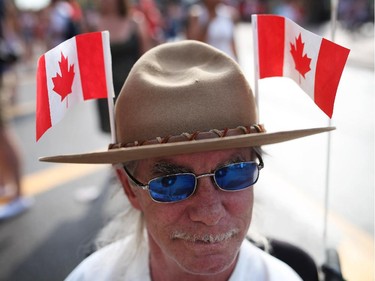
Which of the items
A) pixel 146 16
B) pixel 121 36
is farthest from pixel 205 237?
pixel 146 16

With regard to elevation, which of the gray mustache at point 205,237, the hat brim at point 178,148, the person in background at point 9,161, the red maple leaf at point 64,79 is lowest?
the person in background at point 9,161

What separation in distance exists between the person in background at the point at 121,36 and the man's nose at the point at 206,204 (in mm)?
→ 2456

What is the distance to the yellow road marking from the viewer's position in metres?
4.59

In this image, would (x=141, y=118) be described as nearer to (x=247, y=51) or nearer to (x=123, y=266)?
(x=123, y=266)

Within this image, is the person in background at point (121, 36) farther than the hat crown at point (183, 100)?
Yes

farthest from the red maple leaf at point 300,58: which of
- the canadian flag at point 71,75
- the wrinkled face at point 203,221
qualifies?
the canadian flag at point 71,75

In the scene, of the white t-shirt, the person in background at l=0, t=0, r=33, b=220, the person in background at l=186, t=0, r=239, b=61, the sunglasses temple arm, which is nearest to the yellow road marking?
the person in background at l=0, t=0, r=33, b=220

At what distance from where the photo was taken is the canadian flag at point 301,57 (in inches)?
48.6

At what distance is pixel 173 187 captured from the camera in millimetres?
1263

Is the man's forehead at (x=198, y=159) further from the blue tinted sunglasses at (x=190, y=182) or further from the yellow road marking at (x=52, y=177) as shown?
the yellow road marking at (x=52, y=177)

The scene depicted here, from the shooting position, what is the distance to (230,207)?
4.25 feet

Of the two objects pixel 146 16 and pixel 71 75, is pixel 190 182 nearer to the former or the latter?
pixel 71 75

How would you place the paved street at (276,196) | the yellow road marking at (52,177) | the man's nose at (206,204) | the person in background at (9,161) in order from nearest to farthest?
the man's nose at (206,204) < the paved street at (276,196) < the person in background at (9,161) < the yellow road marking at (52,177)

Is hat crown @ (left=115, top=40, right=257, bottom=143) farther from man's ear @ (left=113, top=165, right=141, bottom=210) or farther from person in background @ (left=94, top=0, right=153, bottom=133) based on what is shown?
person in background @ (left=94, top=0, right=153, bottom=133)
